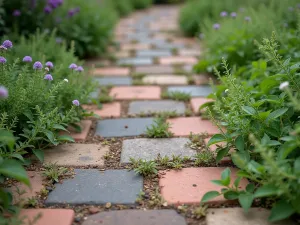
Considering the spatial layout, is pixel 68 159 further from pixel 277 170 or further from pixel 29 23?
pixel 29 23

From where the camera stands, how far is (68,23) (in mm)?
3938

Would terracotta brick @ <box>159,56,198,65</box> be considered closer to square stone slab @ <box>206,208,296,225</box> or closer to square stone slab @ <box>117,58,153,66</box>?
square stone slab @ <box>117,58,153,66</box>

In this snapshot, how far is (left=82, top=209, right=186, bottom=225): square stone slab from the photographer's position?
1388 mm

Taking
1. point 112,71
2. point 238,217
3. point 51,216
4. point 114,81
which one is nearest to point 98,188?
point 51,216

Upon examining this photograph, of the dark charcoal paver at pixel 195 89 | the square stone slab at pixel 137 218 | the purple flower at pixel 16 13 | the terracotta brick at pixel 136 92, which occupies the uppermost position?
the purple flower at pixel 16 13

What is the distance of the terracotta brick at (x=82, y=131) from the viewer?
7.13 ft

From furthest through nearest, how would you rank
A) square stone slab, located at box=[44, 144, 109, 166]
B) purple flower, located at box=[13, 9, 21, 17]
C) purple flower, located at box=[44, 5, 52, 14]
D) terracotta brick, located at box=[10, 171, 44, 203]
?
purple flower, located at box=[44, 5, 52, 14] → purple flower, located at box=[13, 9, 21, 17] → square stone slab, located at box=[44, 144, 109, 166] → terracotta brick, located at box=[10, 171, 44, 203]

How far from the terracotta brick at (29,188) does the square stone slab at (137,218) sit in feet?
0.98

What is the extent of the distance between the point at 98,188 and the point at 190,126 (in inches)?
34.7

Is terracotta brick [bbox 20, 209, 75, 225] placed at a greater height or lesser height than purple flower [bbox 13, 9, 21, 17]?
lesser

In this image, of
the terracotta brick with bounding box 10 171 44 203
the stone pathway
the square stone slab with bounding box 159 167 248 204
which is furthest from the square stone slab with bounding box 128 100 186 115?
the terracotta brick with bounding box 10 171 44 203

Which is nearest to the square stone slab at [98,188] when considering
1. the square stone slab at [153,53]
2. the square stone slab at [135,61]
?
the square stone slab at [135,61]


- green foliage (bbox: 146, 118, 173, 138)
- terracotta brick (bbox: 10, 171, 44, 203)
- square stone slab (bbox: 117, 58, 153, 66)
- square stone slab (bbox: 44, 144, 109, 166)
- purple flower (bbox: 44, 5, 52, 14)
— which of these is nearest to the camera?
terracotta brick (bbox: 10, 171, 44, 203)

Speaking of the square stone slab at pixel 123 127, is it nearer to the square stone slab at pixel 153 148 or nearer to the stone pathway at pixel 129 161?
the stone pathway at pixel 129 161
